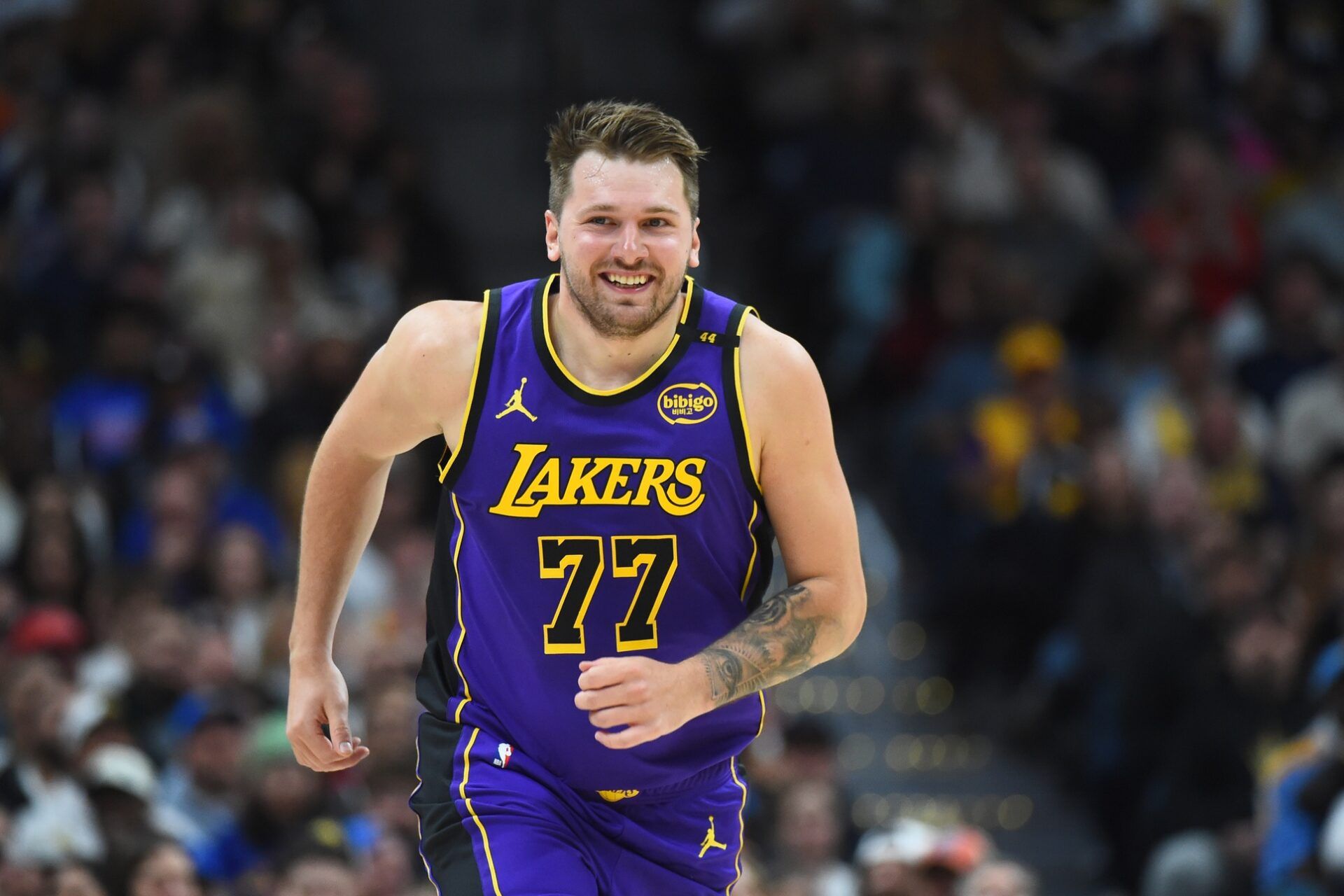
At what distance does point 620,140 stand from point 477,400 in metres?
0.75

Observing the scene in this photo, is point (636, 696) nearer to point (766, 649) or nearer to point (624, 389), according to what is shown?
point (766, 649)

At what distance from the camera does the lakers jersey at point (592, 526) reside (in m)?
4.80

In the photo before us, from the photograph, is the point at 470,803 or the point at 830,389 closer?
the point at 470,803

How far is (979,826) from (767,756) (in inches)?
59.9

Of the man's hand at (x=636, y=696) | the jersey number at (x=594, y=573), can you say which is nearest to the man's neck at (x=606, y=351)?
the jersey number at (x=594, y=573)

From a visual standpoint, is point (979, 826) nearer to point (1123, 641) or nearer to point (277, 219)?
point (1123, 641)

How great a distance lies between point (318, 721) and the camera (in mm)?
5078

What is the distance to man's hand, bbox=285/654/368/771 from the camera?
5.05m

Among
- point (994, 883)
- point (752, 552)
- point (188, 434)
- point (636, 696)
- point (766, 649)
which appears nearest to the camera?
point (636, 696)

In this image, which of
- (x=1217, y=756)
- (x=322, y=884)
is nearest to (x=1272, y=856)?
(x=1217, y=756)

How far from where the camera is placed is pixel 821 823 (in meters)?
9.08

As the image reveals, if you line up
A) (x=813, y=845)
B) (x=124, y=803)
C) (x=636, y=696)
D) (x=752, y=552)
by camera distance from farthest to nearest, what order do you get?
(x=813, y=845)
(x=124, y=803)
(x=752, y=552)
(x=636, y=696)

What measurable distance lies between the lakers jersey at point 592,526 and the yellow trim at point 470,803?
6 centimetres

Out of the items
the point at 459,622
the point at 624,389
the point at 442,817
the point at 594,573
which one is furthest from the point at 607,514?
the point at 442,817
